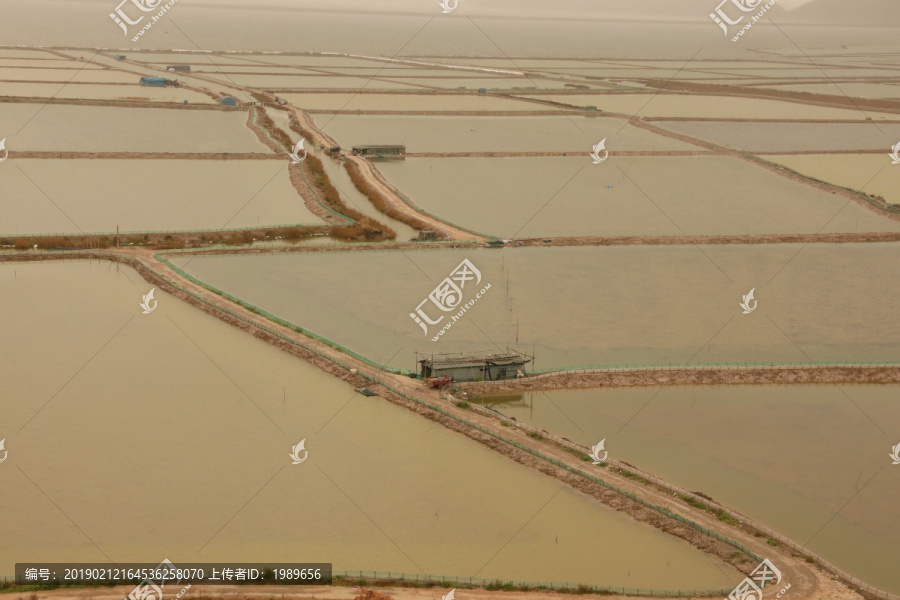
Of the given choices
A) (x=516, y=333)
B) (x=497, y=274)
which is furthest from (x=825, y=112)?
(x=516, y=333)

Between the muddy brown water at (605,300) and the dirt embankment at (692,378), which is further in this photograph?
the muddy brown water at (605,300)

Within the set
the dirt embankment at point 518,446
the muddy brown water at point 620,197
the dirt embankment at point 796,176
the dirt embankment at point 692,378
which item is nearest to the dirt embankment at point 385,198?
the muddy brown water at point 620,197

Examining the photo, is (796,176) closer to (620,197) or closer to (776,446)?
(620,197)

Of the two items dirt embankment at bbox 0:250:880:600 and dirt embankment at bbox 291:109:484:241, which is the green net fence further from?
dirt embankment at bbox 291:109:484:241

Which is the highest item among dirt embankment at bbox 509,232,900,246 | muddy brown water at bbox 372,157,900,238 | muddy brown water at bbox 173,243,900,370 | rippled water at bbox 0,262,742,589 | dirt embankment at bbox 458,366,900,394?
muddy brown water at bbox 372,157,900,238

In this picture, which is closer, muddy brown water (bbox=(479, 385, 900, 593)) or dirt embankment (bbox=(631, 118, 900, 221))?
muddy brown water (bbox=(479, 385, 900, 593))

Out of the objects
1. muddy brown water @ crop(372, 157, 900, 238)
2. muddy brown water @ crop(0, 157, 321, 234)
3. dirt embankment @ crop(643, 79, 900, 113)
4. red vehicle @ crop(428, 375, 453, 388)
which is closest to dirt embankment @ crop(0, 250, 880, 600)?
red vehicle @ crop(428, 375, 453, 388)

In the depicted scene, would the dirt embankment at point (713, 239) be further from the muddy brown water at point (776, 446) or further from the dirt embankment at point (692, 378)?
the muddy brown water at point (776, 446)

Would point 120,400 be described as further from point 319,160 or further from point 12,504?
point 319,160
